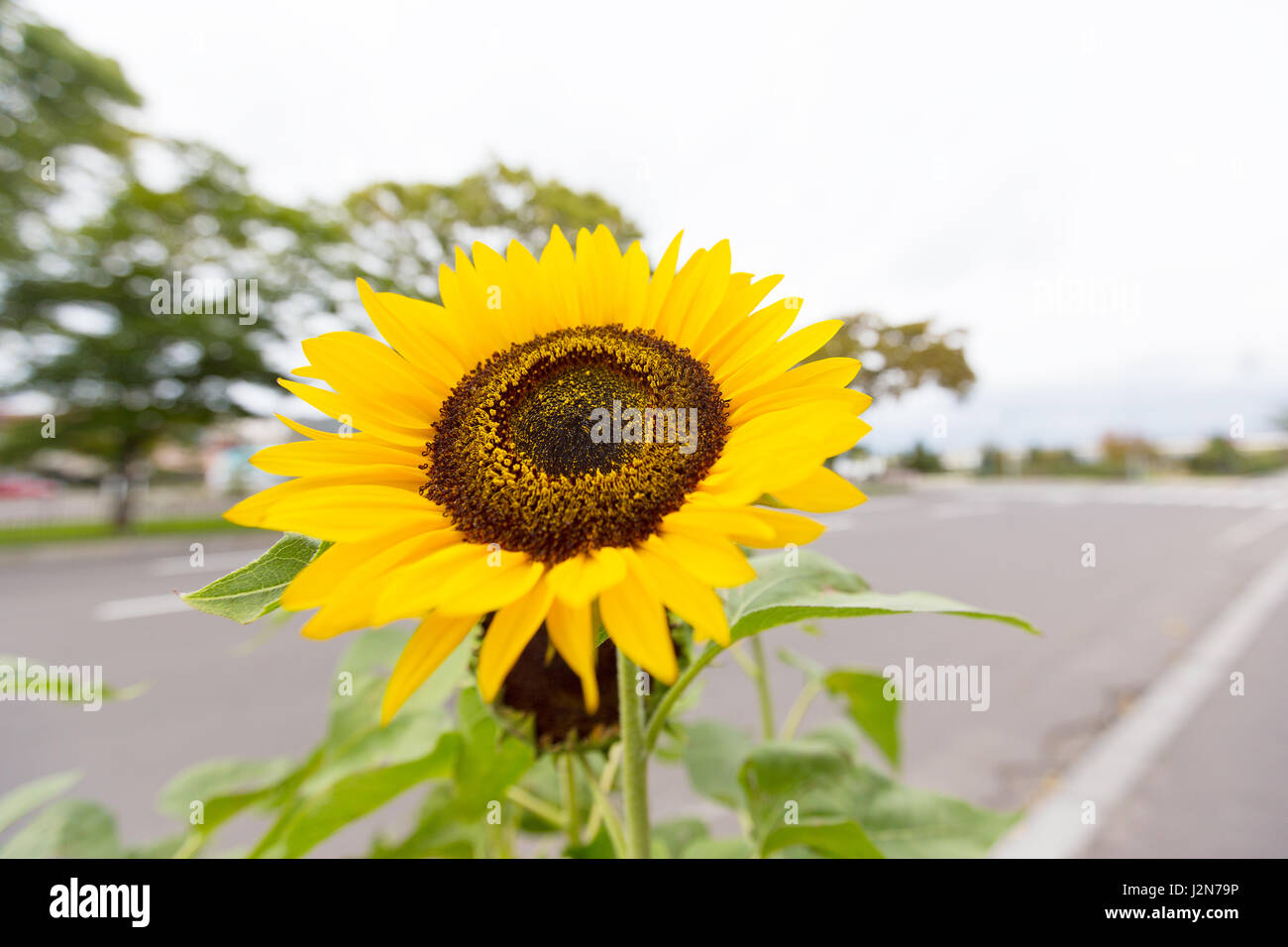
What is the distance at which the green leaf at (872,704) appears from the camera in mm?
1025

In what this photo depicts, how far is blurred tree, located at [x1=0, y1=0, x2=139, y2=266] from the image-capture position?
11.6m

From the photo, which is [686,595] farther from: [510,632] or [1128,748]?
[1128,748]

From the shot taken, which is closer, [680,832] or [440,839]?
[440,839]

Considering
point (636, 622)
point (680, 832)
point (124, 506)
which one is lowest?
point (680, 832)

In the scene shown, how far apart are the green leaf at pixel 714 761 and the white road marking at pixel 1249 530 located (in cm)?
1178

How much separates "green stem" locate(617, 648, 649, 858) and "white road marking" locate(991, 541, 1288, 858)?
128 centimetres

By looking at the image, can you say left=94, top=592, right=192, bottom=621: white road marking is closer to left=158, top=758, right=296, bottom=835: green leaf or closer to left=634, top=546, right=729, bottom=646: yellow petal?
left=158, top=758, right=296, bottom=835: green leaf

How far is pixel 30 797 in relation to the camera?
0.71 m

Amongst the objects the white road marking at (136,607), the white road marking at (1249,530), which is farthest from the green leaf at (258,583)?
the white road marking at (1249,530)

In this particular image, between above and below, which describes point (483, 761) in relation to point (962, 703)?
above

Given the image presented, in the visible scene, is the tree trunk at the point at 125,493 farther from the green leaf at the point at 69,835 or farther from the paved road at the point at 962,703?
the green leaf at the point at 69,835

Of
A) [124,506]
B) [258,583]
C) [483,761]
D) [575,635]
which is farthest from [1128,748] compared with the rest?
[124,506]

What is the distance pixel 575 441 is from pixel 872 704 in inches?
29.4
